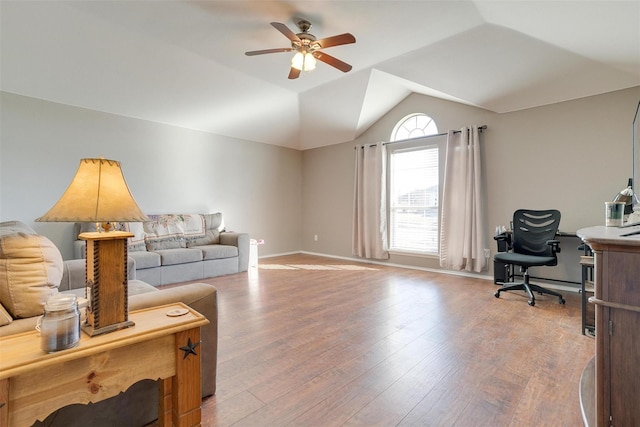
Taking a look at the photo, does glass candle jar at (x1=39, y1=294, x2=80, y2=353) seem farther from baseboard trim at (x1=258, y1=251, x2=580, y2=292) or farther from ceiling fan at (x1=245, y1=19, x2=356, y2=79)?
baseboard trim at (x1=258, y1=251, x2=580, y2=292)

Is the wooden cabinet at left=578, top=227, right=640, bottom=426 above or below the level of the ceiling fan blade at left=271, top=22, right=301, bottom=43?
below

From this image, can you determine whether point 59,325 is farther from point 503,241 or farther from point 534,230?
point 503,241

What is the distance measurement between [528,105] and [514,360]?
3383 millimetres

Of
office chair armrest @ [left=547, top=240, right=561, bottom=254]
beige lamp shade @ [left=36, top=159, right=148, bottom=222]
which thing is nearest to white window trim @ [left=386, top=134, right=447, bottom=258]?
office chair armrest @ [left=547, top=240, right=561, bottom=254]

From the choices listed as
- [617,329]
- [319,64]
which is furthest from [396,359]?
[319,64]

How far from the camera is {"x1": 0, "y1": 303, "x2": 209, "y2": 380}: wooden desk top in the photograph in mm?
871

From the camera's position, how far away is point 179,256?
4.20 metres

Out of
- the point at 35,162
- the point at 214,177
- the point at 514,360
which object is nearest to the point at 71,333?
the point at 514,360

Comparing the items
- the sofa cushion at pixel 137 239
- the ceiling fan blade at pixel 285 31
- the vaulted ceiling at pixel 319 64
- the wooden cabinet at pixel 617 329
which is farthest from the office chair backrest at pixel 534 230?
the sofa cushion at pixel 137 239

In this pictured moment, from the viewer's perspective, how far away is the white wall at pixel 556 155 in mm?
3469

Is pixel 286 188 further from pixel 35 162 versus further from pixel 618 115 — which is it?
pixel 618 115

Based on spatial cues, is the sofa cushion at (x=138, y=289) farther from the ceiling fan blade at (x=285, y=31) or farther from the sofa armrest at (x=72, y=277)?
the ceiling fan blade at (x=285, y=31)

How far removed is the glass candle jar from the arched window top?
16.3 ft

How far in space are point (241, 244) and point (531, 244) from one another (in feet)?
13.1
